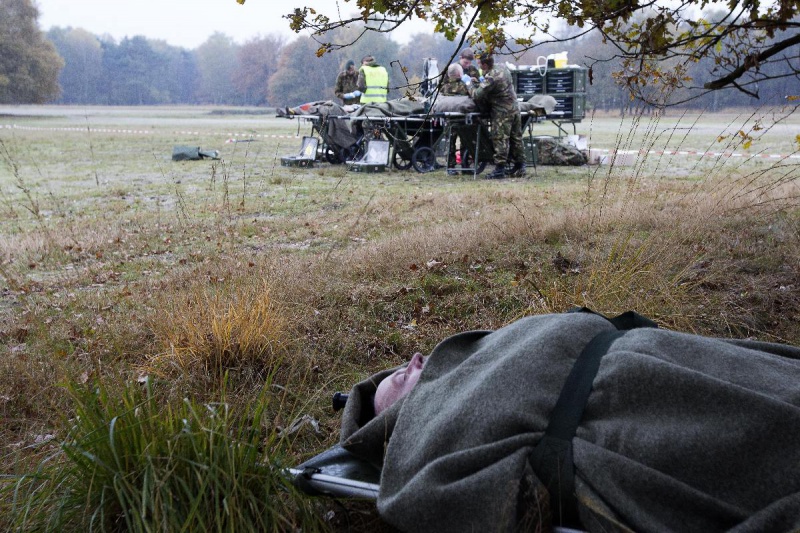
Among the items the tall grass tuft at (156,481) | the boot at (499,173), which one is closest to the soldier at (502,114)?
the boot at (499,173)

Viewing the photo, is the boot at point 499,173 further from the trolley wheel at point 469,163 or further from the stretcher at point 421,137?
the trolley wheel at point 469,163

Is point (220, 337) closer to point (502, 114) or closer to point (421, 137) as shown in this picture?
point (502, 114)

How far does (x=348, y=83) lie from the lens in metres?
18.0

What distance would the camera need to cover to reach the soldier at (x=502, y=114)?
13.2 m

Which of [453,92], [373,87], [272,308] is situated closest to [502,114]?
[453,92]

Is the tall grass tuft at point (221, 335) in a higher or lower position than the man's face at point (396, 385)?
lower

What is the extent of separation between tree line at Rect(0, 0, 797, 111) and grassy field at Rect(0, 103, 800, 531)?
3720 centimetres

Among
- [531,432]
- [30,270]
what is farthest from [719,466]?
[30,270]

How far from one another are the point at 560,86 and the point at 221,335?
59.6ft

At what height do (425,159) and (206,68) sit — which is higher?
(206,68)

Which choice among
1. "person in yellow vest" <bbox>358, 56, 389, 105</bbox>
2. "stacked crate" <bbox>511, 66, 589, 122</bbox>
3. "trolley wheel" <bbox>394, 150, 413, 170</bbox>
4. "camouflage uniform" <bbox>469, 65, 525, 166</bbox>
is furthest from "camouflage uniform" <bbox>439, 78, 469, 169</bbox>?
"stacked crate" <bbox>511, 66, 589, 122</bbox>

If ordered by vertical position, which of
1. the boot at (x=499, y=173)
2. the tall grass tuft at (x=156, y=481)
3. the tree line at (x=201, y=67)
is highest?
the tree line at (x=201, y=67)

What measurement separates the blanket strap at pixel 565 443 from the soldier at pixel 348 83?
16.1 metres

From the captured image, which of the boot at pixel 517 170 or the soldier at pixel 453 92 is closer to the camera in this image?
the boot at pixel 517 170
